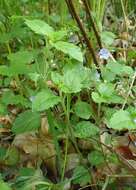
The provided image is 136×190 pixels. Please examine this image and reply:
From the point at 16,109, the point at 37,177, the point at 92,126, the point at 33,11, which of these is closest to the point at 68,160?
the point at 37,177

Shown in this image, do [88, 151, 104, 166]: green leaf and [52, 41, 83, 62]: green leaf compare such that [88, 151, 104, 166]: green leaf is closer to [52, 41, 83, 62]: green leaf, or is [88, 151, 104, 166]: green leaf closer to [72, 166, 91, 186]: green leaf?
[72, 166, 91, 186]: green leaf

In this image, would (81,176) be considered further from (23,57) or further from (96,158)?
(23,57)

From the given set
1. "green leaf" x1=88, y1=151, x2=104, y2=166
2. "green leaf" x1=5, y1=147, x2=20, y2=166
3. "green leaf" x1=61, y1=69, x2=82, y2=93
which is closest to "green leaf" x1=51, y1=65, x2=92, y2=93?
"green leaf" x1=61, y1=69, x2=82, y2=93

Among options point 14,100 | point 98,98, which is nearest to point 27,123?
point 14,100

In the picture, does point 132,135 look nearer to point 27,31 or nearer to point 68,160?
point 68,160

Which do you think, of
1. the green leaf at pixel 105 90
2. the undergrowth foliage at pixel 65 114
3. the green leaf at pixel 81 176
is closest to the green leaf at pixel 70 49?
the undergrowth foliage at pixel 65 114

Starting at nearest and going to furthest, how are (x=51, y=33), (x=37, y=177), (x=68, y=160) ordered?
(x=51, y=33) → (x=37, y=177) → (x=68, y=160)

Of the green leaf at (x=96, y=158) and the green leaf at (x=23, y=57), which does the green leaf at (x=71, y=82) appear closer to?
the green leaf at (x=23, y=57)

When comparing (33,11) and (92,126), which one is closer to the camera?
(92,126)
